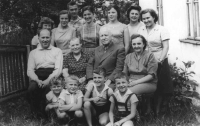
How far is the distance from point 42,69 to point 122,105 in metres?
1.61

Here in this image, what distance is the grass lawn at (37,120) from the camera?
4.74 metres

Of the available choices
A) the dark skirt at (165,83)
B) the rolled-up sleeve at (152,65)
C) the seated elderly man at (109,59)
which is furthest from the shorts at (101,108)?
the dark skirt at (165,83)

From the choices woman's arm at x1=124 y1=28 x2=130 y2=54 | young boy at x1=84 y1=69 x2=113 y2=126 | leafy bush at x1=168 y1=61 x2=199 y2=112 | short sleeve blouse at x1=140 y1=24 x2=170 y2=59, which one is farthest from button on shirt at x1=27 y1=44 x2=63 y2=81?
leafy bush at x1=168 y1=61 x2=199 y2=112

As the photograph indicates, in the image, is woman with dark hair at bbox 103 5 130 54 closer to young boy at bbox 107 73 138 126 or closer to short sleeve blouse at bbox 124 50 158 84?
short sleeve blouse at bbox 124 50 158 84

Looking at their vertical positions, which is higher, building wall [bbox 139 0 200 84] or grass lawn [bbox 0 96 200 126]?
building wall [bbox 139 0 200 84]

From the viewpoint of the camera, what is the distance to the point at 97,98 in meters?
4.73

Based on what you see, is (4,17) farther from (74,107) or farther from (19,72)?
(74,107)

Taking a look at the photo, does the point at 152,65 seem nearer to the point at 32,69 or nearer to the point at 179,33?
the point at 32,69

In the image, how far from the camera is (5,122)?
5238mm

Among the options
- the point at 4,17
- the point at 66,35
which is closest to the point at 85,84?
the point at 66,35

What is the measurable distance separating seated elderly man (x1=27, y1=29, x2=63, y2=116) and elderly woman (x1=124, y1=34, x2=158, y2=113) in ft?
4.17

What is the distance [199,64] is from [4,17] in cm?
471

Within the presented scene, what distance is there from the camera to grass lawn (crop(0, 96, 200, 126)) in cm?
474

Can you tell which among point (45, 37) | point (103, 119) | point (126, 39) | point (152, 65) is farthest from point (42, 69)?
point (152, 65)
